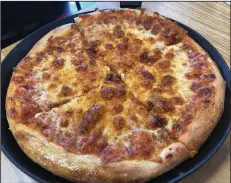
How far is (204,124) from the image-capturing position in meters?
1.45

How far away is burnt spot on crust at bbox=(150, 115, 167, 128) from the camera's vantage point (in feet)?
4.82

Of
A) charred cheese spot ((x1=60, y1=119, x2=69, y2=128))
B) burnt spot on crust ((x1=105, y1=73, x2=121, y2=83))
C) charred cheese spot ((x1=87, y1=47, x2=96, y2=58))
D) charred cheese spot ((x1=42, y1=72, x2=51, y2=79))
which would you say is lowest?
charred cheese spot ((x1=60, y1=119, x2=69, y2=128))

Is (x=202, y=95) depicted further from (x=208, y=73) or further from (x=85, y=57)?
(x=85, y=57)

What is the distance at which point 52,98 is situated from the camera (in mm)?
1617

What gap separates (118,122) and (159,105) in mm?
208

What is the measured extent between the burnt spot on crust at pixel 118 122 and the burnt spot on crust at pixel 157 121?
124mm

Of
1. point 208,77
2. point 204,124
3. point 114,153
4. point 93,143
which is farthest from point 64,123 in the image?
point 208,77

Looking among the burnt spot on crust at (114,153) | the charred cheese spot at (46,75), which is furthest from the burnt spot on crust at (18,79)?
the burnt spot on crust at (114,153)

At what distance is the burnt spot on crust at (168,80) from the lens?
63.9 inches

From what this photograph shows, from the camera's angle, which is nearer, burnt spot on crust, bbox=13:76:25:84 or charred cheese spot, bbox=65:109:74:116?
charred cheese spot, bbox=65:109:74:116

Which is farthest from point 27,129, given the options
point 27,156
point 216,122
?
point 216,122

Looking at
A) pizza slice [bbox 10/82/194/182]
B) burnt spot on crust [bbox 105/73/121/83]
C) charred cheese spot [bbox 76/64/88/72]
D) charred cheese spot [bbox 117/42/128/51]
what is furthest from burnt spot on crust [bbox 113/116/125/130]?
charred cheese spot [bbox 117/42/128/51]

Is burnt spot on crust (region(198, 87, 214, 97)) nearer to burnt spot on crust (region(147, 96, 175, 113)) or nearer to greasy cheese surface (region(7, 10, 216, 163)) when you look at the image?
greasy cheese surface (region(7, 10, 216, 163))

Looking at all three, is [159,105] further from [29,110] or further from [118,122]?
[29,110]
